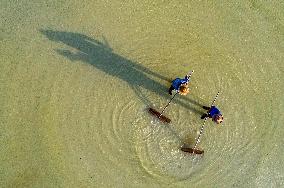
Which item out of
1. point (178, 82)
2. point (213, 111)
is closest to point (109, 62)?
point (178, 82)

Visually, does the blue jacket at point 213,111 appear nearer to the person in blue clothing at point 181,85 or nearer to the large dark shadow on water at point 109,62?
the large dark shadow on water at point 109,62

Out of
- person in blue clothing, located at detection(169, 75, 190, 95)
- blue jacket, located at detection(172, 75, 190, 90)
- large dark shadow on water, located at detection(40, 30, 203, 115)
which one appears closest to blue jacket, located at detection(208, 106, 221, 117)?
large dark shadow on water, located at detection(40, 30, 203, 115)

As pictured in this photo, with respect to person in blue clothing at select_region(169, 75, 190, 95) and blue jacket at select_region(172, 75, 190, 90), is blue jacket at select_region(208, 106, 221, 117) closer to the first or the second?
person in blue clothing at select_region(169, 75, 190, 95)

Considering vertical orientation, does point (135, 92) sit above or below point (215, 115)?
below

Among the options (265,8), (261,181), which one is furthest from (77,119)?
(265,8)

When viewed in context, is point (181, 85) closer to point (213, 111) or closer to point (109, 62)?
point (213, 111)

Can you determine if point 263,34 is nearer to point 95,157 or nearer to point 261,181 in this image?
point 261,181
